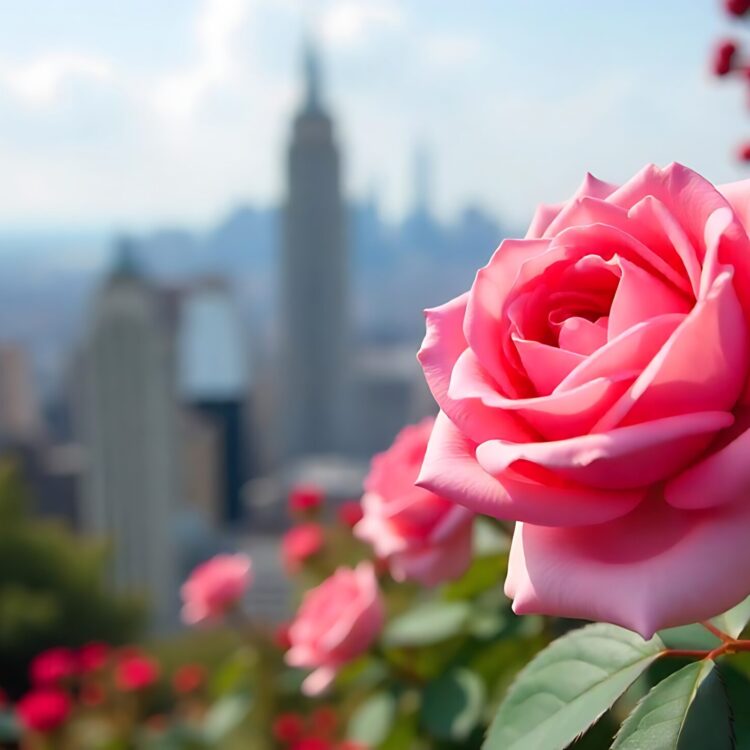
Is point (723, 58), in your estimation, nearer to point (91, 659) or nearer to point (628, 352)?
point (628, 352)

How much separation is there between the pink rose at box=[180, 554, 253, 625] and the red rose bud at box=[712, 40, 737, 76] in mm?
648

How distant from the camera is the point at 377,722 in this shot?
0.61 m

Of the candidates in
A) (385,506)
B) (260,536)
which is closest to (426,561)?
(385,506)

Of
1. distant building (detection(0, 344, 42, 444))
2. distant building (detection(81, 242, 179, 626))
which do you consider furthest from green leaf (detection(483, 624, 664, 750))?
distant building (detection(0, 344, 42, 444))

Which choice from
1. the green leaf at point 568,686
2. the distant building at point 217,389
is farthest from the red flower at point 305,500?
the distant building at point 217,389

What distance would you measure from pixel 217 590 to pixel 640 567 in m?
0.80

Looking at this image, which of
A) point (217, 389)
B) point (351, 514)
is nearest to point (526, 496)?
point (351, 514)

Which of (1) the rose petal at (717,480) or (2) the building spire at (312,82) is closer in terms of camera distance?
(1) the rose petal at (717,480)

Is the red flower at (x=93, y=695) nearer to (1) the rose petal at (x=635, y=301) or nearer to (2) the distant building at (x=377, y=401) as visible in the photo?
(1) the rose petal at (x=635, y=301)

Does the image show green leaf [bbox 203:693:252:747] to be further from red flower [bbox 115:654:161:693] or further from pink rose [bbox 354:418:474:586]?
pink rose [bbox 354:418:474:586]

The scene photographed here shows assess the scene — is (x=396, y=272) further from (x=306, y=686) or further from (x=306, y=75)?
(x=306, y=686)

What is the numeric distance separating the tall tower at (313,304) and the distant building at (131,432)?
9779mm

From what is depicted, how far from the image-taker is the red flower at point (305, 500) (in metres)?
1.00

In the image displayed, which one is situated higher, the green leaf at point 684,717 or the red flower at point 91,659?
the green leaf at point 684,717
